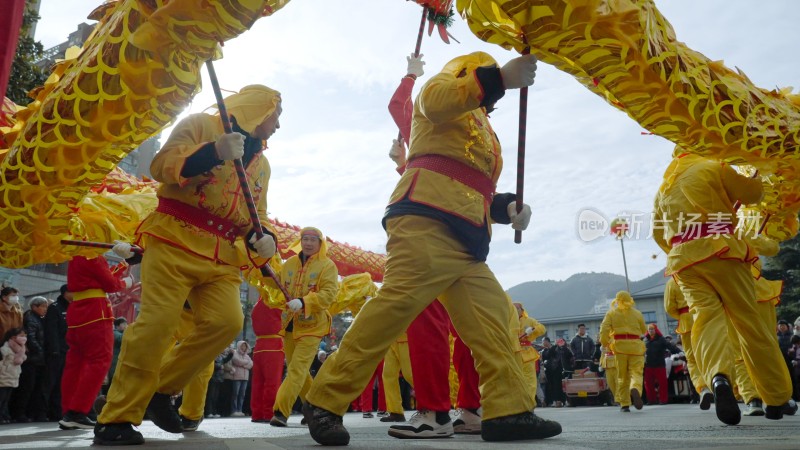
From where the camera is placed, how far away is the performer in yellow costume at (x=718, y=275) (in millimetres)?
4164

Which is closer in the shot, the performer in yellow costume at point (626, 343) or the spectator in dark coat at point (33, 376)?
the spectator in dark coat at point (33, 376)

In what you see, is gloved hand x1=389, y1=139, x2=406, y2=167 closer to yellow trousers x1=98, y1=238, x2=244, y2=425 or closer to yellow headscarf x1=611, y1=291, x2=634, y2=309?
yellow trousers x1=98, y1=238, x2=244, y2=425

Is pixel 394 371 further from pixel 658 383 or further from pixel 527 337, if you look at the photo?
pixel 658 383

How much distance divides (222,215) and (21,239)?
1131 millimetres

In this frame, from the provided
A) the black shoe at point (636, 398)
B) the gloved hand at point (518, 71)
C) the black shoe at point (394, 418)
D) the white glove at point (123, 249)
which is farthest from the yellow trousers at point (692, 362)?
the white glove at point (123, 249)

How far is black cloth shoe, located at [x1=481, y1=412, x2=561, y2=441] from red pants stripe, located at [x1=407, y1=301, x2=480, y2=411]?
887mm

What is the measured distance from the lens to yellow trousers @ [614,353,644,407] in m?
10.0

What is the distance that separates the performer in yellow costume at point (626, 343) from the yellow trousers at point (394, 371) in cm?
414

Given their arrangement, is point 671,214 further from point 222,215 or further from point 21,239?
point 21,239

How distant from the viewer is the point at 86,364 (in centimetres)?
553

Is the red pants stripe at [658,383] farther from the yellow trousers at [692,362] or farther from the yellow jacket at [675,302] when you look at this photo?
the yellow jacket at [675,302]

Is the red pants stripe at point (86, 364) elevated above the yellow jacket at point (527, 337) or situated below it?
below

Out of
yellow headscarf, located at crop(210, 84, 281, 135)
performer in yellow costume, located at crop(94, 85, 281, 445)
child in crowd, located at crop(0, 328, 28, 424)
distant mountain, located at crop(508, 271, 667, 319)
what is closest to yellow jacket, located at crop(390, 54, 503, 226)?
performer in yellow costume, located at crop(94, 85, 281, 445)

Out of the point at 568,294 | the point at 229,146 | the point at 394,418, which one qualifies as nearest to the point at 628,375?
the point at 394,418
